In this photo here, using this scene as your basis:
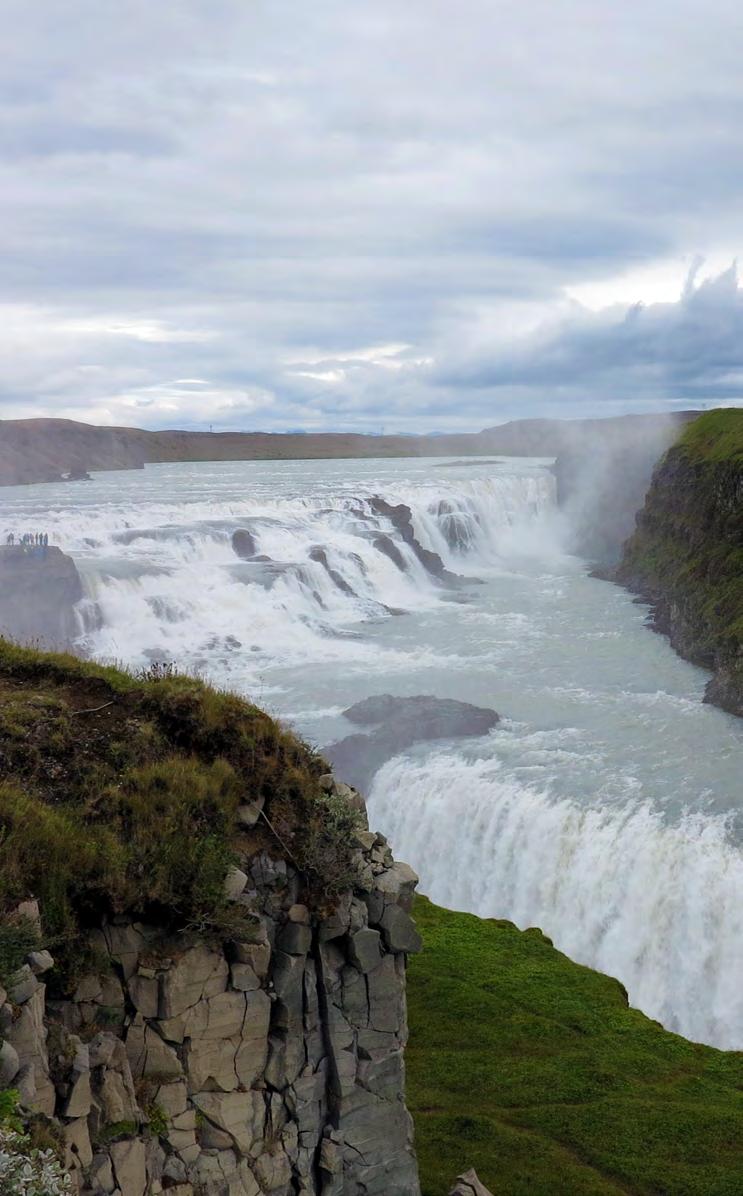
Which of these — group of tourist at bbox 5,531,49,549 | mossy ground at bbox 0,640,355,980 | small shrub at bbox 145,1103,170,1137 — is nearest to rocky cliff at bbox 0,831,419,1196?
small shrub at bbox 145,1103,170,1137

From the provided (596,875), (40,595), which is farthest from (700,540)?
(40,595)

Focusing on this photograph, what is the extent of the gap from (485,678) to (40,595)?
17.3 meters

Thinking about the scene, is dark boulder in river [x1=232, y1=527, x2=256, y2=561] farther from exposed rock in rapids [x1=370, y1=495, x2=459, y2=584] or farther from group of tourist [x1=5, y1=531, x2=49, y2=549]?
group of tourist [x1=5, y1=531, x2=49, y2=549]

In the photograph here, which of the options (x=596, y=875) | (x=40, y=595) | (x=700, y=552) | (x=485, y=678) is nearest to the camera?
(x=596, y=875)

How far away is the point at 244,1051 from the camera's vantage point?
8664 millimetres

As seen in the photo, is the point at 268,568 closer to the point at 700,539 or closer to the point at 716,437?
the point at 700,539

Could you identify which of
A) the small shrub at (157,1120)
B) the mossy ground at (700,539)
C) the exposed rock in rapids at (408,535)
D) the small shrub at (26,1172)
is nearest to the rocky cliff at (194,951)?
the small shrub at (157,1120)

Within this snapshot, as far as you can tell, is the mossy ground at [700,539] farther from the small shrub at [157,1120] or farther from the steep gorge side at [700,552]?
the small shrub at [157,1120]

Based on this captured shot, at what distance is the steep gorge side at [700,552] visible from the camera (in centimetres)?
3653

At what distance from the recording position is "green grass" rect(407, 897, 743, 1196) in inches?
497

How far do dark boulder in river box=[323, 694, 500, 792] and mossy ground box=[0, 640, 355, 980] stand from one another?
56.1 ft

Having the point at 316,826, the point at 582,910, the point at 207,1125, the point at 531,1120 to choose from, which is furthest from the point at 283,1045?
the point at 582,910

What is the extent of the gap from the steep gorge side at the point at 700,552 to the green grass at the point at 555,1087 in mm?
16863

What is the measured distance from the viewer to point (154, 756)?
31.9ft
